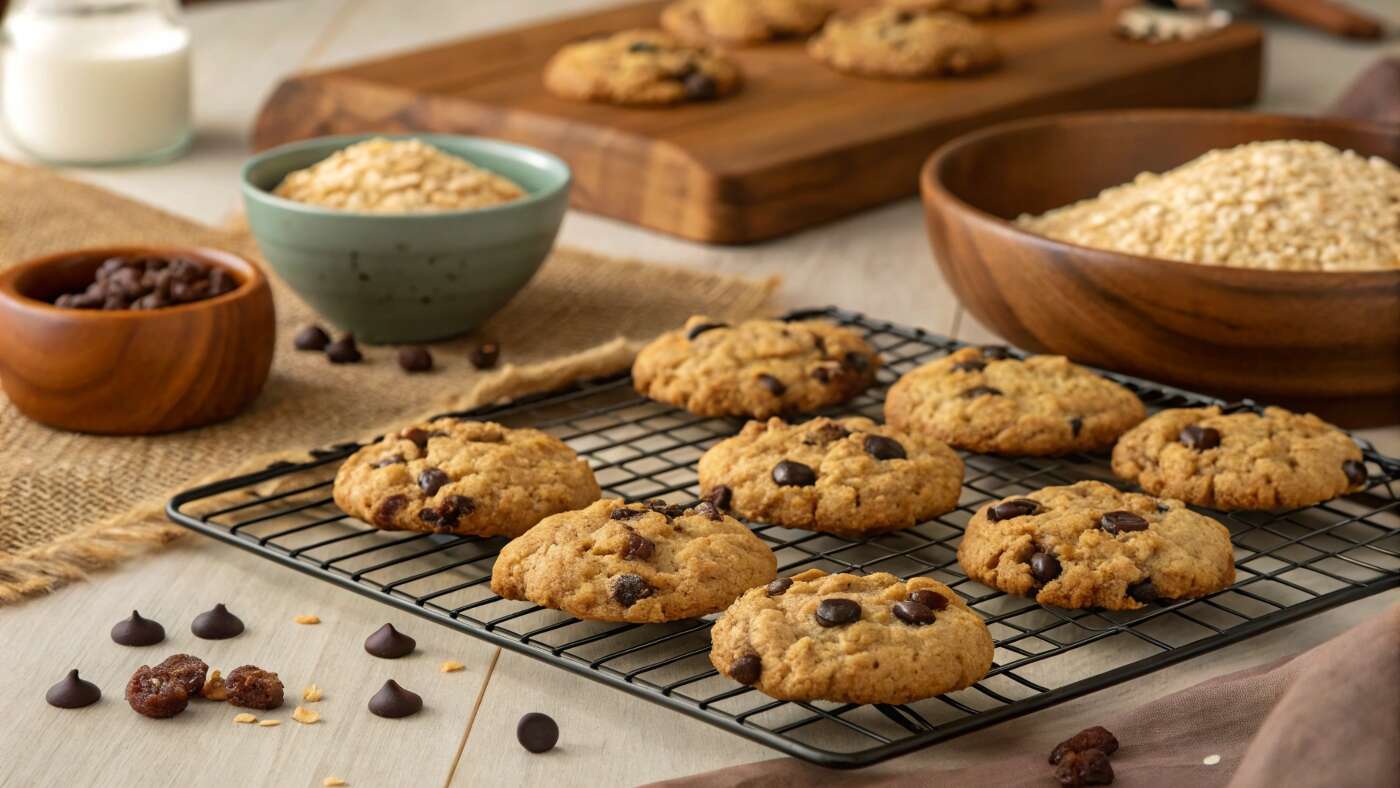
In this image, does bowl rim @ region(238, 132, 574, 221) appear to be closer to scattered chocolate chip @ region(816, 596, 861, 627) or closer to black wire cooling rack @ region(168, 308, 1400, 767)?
black wire cooling rack @ region(168, 308, 1400, 767)

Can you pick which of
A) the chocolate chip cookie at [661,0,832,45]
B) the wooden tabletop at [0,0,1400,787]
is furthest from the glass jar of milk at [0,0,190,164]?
the wooden tabletop at [0,0,1400,787]

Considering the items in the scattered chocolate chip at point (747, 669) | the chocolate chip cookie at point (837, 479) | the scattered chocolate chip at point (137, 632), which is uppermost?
the scattered chocolate chip at point (747, 669)

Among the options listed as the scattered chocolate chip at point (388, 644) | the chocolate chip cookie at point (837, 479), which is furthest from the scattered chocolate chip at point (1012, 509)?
the scattered chocolate chip at point (388, 644)

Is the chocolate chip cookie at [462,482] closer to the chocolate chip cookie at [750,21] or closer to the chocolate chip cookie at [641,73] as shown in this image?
the chocolate chip cookie at [641,73]

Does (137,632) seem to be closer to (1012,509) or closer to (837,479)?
(837,479)

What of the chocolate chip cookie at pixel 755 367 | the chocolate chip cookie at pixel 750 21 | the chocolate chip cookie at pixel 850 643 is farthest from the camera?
the chocolate chip cookie at pixel 750 21
